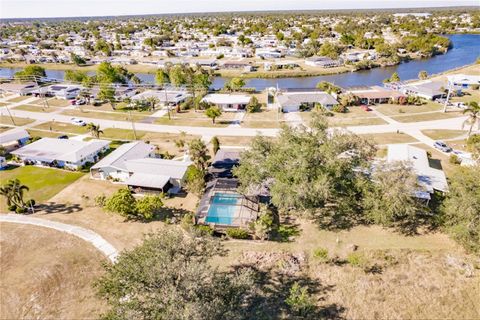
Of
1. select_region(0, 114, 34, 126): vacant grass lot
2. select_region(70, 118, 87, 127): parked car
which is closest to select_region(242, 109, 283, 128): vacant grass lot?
select_region(70, 118, 87, 127): parked car

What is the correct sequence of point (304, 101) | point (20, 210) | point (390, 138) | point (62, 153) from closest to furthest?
point (20, 210)
point (62, 153)
point (390, 138)
point (304, 101)

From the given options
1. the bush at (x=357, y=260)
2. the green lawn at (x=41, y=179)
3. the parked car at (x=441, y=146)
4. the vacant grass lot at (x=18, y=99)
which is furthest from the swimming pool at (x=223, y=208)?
the vacant grass lot at (x=18, y=99)

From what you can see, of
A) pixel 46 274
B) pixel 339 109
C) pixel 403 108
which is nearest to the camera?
pixel 46 274

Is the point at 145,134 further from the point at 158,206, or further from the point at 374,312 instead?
the point at 374,312

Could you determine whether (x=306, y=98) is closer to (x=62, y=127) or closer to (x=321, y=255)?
(x=321, y=255)

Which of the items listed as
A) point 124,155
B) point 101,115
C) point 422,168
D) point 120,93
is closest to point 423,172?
point 422,168

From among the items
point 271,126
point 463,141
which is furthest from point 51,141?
point 463,141

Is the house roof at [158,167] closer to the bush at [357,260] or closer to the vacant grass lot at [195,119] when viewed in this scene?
the vacant grass lot at [195,119]
